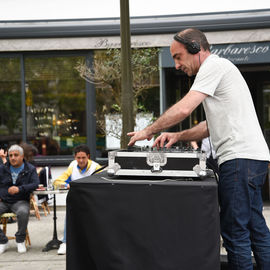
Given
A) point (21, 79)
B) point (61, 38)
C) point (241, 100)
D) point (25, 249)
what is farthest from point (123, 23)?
point (21, 79)

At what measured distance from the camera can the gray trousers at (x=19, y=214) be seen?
6.32 m

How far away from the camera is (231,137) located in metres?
3.01

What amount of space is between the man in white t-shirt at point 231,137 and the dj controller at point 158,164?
0.18m

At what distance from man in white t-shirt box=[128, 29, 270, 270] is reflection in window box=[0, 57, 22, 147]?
24.4 ft

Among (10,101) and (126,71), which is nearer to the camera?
(126,71)

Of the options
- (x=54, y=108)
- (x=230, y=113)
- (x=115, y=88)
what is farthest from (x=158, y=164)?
(x=54, y=108)

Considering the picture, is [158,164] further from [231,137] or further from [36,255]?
[36,255]

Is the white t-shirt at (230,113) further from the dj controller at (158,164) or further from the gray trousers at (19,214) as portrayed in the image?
the gray trousers at (19,214)

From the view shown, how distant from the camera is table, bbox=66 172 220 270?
2.63 metres

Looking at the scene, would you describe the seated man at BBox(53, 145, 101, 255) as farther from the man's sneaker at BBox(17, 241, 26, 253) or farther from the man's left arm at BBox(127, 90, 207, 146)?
the man's left arm at BBox(127, 90, 207, 146)

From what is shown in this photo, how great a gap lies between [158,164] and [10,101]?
331 inches

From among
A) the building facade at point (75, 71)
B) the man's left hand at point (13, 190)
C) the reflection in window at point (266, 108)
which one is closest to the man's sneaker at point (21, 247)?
the man's left hand at point (13, 190)

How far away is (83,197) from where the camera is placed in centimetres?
279

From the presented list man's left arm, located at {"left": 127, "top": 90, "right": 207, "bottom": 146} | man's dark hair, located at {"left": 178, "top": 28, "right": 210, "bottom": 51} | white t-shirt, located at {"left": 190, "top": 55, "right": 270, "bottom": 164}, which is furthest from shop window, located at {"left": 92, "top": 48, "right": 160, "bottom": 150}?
man's left arm, located at {"left": 127, "top": 90, "right": 207, "bottom": 146}
